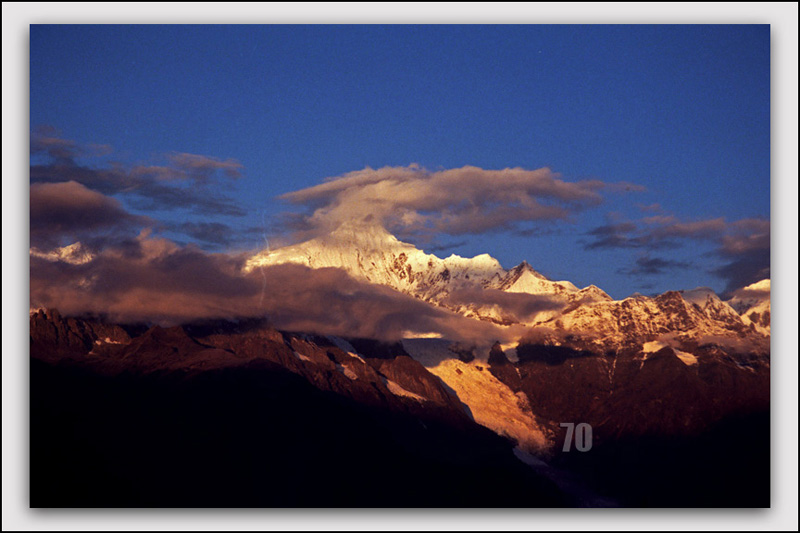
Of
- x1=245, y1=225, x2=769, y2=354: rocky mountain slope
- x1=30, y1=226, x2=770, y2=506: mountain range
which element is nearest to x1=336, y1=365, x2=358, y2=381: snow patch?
x1=30, y1=226, x2=770, y2=506: mountain range

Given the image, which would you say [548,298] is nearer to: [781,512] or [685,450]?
[685,450]

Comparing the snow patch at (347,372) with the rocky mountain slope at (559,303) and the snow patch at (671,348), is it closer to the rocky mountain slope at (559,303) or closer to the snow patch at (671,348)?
the rocky mountain slope at (559,303)

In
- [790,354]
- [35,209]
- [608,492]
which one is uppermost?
[35,209]

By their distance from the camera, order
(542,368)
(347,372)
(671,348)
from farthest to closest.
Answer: (542,368) → (671,348) → (347,372)

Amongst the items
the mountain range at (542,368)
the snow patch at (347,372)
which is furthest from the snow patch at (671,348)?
the snow patch at (347,372)

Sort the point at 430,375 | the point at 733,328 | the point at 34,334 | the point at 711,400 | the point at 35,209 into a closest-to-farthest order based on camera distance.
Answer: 1. the point at 35,209
2. the point at 34,334
3. the point at 733,328
4. the point at 711,400
5. the point at 430,375

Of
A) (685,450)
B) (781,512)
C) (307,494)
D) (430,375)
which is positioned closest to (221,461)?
(307,494)

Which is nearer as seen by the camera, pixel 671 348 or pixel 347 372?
pixel 347 372

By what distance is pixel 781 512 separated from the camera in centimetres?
3578

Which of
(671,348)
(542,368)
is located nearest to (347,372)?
(542,368)

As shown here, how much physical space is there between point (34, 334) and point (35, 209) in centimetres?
617

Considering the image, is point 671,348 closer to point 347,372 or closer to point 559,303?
point 559,303

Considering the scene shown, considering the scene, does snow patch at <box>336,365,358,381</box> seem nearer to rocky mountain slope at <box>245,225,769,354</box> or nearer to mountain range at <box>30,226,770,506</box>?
mountain range at <box>30,226,770,506</box>

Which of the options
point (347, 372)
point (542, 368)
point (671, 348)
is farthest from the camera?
point (542, 368)
